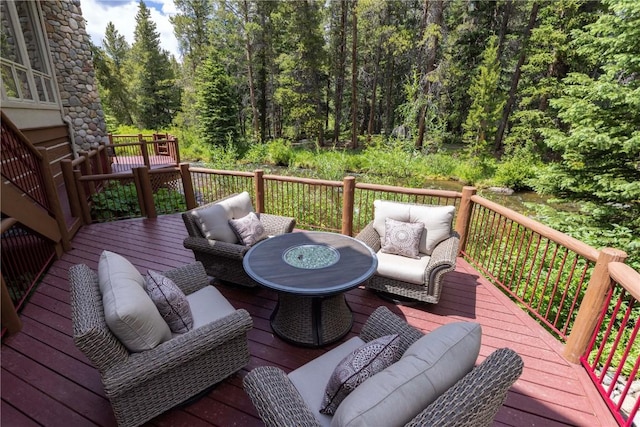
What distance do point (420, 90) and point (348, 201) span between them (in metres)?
11.8

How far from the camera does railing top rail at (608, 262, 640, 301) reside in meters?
1.69

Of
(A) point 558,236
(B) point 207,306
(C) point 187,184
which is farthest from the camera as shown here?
(C) point 187,184

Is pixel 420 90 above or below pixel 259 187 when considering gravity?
above

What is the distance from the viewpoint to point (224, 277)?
10.4ft

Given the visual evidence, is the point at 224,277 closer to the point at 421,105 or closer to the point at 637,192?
the point at 637,192

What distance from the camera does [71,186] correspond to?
4547 millimetres

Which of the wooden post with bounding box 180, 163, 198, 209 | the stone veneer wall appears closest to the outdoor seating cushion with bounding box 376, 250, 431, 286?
the wooden post with bounding box 180, 163, 198, 209

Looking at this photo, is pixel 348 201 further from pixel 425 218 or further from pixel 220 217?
pixel 220 217

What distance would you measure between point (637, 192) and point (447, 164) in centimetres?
903

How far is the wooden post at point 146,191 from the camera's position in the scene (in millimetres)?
4864

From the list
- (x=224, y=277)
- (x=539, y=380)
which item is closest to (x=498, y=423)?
(x=539, y=380)

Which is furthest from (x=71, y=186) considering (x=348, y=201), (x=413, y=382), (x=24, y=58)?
(x=413, y=382)

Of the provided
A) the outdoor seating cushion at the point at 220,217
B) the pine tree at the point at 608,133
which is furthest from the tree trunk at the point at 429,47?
Answer: the outdoor seating cushion at the point at 220,217

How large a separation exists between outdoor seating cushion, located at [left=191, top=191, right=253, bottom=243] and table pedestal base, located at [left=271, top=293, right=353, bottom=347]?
1.03 m
